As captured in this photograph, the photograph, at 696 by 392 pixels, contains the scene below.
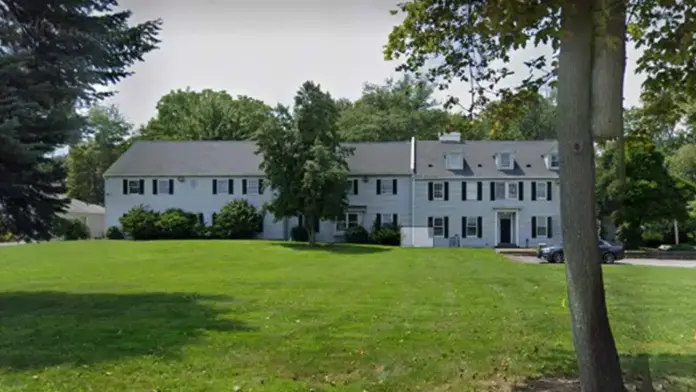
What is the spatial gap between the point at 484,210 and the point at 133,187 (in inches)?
805

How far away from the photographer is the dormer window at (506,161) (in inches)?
1423

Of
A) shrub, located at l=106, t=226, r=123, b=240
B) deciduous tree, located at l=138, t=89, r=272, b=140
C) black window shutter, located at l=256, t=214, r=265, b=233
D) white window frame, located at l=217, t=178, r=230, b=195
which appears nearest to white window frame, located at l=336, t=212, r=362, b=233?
black window shutter, located at l=256, t=214, r=265, b=233

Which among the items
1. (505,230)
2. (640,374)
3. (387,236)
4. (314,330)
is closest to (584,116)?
(640,374)

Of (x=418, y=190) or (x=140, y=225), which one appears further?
(x=418, y=190)

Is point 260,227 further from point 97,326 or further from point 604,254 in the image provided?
point 97,326

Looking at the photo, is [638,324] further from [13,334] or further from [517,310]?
[13,334]

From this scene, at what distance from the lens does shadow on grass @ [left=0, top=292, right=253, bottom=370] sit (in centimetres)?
668

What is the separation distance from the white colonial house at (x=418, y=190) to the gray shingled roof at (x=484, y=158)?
0.06 metres

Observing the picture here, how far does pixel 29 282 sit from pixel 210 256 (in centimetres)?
956

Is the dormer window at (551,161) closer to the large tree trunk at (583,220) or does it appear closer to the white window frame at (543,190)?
the white window frame at (543,190)

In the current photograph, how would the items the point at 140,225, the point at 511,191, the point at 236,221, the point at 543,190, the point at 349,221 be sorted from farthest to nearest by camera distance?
1. the point at 349,221
2. the point at 511,191
3. the point at 543,190
4. the point at 140,225
5. the point at 236,221

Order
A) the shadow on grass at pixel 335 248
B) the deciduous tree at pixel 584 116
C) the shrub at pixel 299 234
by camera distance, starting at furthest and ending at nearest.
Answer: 1. the shrub at pixel 299 234
2. the shadow on grass at pixel 335 248
3. the deciduous tree at pixel 584 116

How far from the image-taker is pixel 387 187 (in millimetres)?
36062

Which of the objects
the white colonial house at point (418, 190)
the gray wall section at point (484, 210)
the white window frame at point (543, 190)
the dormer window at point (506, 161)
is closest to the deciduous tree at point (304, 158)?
the white colonial house at point (418, 190)
